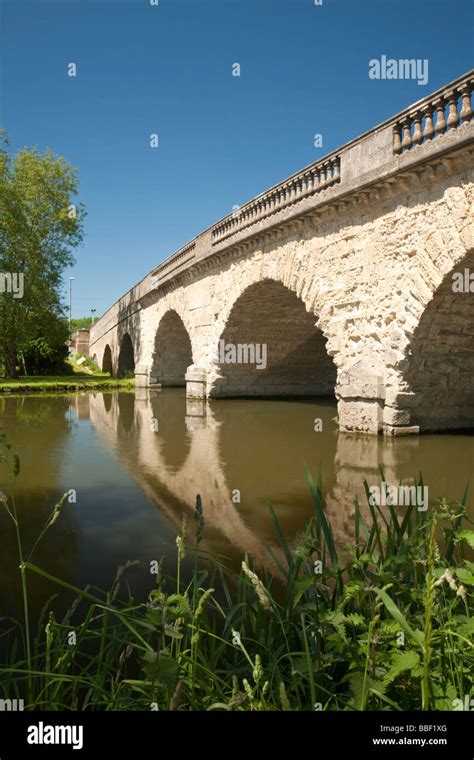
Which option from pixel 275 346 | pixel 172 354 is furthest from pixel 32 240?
pixel 275 346

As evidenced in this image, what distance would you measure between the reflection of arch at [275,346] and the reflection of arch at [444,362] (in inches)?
205

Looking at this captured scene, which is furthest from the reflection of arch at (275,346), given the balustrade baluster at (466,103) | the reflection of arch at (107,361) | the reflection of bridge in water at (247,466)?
the reflection of arch at (107,361)

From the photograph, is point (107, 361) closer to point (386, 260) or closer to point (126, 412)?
point (126, 412)

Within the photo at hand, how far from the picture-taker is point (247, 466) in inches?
261

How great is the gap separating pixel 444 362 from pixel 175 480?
513cm

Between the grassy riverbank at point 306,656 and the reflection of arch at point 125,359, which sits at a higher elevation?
the reflection of arch at point 125,359

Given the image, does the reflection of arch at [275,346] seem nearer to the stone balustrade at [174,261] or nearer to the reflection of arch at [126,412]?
the reflection of arch at [126,412]

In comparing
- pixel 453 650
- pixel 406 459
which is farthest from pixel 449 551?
pixel 406 459

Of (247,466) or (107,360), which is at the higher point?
(107,360)

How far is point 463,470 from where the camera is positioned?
20.3 feet

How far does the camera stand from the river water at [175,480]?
366 centimetres

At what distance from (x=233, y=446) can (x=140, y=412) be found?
5719mm
